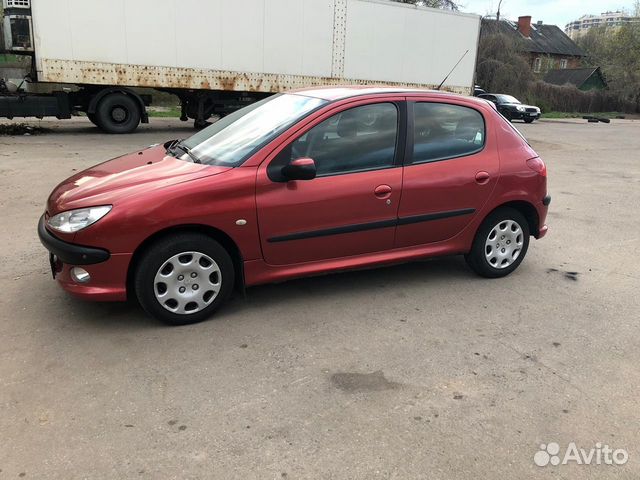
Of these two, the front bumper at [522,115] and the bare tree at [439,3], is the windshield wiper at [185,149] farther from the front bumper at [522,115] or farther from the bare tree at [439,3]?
the bare tree at [439,3]

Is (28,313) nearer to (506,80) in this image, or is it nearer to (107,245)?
(107,245)

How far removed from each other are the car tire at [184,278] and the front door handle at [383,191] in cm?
122

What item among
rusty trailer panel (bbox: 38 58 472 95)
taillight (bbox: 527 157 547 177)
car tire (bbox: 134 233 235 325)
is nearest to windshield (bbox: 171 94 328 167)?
car tire (bbox: 134 233 235 325)

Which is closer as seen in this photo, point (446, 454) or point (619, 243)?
point (446, 454)

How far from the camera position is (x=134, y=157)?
438 centimetres

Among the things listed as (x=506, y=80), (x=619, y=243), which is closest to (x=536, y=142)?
(x=619, y=243)

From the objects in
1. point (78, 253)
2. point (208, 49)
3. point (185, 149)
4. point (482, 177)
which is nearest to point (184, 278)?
point (78, 253)

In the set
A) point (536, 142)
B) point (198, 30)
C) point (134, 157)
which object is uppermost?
point (198, 30)

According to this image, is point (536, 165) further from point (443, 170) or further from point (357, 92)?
point (357, 92)

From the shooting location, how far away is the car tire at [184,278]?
353 cm

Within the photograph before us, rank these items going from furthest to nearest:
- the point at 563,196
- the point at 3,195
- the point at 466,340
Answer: the point at 563,196 < the point at 3,195 < the point at 466,340

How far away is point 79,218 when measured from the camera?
343 centimetres

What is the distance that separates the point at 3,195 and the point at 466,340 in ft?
20.8

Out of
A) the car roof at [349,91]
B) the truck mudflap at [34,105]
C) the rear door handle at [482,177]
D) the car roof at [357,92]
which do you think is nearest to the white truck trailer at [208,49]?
the truck mudflap at [34,105]
